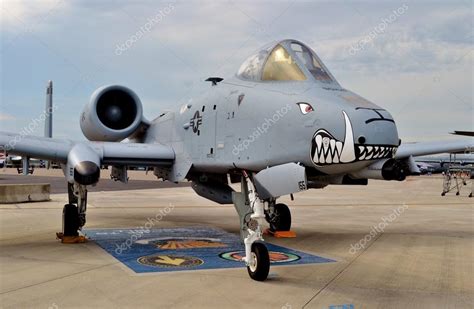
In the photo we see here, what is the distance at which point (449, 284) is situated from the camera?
6750 mm

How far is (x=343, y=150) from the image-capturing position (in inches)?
264

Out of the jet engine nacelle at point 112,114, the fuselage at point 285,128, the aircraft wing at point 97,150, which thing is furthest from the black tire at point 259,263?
the jet engine nacelle at point 112,114

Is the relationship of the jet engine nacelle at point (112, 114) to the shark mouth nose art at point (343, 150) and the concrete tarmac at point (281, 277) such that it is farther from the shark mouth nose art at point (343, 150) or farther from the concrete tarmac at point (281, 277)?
the shark mouth nose art at point (343, 150)

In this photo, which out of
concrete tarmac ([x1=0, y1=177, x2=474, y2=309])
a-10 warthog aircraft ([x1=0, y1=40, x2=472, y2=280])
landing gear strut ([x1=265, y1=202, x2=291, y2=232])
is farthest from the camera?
landing gear strut ([x1=265, y1=202, x2=291, y2=232])

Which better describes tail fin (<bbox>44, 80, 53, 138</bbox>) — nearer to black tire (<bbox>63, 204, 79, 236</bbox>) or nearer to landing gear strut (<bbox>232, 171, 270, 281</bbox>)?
black tire (<bbox>63, 204, 79, 236</bbox>)

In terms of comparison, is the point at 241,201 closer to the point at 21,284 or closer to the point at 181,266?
the point at 181,266

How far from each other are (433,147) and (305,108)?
573 cm

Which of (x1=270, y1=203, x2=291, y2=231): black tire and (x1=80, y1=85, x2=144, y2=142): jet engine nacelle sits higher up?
(x1=80, y1=85, x2=144, y2=142): jet engine nacelle

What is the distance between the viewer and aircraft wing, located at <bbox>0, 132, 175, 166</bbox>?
9.34 meters

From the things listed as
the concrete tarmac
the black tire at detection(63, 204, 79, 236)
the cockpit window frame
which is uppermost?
the cockpit window frame

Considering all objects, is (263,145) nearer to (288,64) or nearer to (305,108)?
(305,108)

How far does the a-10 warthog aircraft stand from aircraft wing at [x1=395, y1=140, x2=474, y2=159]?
3cm

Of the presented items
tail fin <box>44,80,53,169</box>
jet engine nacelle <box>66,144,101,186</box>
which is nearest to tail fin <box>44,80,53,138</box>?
tail fin <box>44,80,53,169</box>

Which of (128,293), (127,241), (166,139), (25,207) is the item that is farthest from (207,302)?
(25,207)
